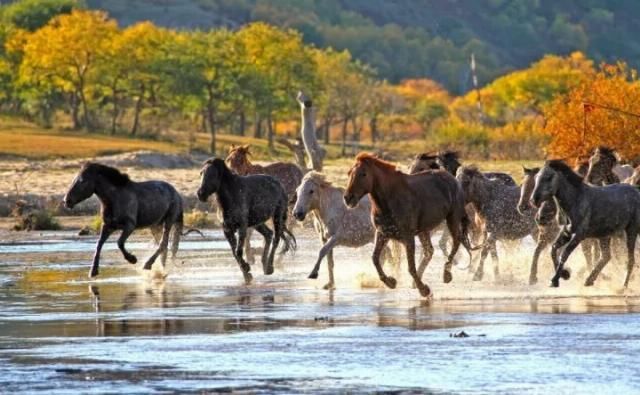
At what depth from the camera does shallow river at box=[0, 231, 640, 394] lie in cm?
1410

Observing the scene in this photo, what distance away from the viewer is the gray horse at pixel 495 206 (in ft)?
83.4

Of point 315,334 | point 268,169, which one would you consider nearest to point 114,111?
point 268,169

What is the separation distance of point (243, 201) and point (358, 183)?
15.6ft

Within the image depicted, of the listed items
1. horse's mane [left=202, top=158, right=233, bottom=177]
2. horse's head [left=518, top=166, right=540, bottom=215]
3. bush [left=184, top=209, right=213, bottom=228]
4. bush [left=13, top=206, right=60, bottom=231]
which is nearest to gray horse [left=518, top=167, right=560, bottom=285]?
horse's head [left=518, top=166, right=540, bottom=215]

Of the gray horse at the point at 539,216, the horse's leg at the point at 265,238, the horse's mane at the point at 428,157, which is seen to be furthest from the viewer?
the horse's leg at the point at 265,238

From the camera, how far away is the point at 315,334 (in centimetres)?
1734

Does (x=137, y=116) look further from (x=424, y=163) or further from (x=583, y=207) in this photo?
(x=583, y=207)

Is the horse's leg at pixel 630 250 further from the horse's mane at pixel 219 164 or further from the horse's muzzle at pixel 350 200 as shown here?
the horse's mane at pixel 219 164

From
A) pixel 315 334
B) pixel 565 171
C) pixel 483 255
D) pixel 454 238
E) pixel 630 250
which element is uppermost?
pixel 565 171

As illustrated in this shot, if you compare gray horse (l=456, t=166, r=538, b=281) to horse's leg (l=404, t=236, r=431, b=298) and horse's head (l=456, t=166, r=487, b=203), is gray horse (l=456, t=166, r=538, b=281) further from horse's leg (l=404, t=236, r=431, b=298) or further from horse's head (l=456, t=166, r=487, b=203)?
horse's leg (l=404, t=236, r=431, b=298)

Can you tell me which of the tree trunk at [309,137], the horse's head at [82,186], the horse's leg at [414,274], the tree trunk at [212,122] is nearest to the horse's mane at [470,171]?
the horse's leg at [414,274]

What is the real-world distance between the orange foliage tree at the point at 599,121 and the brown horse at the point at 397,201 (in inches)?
945

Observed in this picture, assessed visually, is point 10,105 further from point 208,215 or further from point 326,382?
point 326,382

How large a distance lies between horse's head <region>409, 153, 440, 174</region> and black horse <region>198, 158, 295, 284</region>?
2013 millimetres
